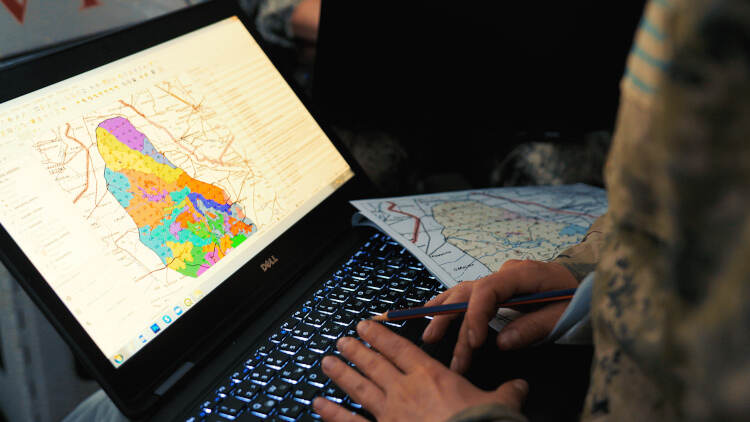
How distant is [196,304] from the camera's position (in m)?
0.54

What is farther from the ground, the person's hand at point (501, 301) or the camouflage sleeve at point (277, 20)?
the camouflage sleeve at point (277, 20)

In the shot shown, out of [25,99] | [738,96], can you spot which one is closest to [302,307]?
[25,99]

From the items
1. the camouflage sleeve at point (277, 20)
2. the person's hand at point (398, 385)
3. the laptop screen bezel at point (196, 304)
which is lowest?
the person's hand at point (398, 385)

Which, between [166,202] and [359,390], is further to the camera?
[166,202]

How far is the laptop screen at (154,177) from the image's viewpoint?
472 millimetres

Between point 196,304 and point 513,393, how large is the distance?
0.34m

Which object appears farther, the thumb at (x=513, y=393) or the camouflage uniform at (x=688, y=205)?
the thumb at (x=513, y=393)

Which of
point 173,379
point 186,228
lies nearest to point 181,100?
point 186,228

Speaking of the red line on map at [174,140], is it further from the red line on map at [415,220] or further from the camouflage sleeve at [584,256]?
the camouflage sleeve at [584,256]

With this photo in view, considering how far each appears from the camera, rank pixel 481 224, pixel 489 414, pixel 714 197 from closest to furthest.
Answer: pixel 714 197 → pixel 489 414 → pixel 481 224

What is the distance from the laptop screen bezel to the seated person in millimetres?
264

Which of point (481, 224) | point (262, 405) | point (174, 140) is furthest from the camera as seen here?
point (481, 224)

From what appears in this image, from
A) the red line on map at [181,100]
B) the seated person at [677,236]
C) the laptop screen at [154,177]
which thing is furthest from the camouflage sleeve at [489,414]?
the red line on map at [181,100]

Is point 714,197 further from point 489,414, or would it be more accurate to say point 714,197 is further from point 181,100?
point 181,100
